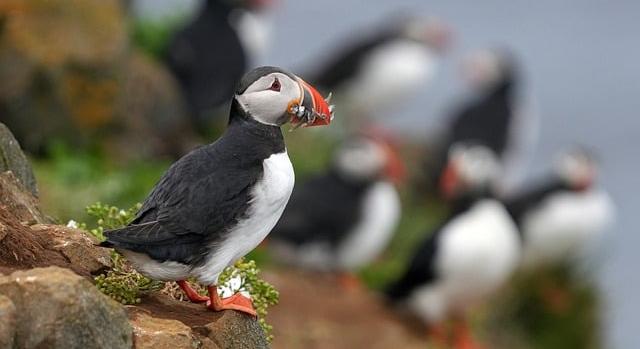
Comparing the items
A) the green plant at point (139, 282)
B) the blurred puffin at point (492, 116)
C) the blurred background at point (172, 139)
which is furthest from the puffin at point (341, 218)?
the green plant at point (139, 282)

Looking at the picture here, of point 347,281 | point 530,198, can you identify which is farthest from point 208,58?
point 530,198

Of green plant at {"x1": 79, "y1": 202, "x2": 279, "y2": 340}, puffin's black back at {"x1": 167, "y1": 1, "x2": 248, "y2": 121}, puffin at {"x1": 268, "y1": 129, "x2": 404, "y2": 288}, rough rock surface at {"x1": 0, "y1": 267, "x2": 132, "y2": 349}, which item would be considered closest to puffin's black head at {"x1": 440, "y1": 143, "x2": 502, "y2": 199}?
puffin at {"x1": 268, "y1": 129, "x2": 404, "y2": 288}

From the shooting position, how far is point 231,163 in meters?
4.57

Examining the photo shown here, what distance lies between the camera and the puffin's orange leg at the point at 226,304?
14.8ft

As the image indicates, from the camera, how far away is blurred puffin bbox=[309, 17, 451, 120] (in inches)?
632

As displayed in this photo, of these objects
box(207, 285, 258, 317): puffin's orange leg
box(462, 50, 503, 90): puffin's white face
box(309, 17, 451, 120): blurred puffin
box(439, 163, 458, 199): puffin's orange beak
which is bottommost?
box(207, 285, 258, 317): puffin's orange leg

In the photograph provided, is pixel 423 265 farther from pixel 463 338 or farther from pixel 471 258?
pixel 463 338

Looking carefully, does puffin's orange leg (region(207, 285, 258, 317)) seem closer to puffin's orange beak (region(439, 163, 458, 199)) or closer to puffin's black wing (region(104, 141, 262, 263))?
puffin's black wing (region(104, 141, 262, 263))

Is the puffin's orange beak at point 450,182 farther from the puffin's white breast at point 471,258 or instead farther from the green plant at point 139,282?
the green plant at point 139,282

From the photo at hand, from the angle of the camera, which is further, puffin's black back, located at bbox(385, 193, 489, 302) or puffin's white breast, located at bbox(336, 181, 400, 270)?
puffin's white breast, located at bbox(336, 181, 400, 270)

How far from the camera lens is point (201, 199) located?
14.6 feet

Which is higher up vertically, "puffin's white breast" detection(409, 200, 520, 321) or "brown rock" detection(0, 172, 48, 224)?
"puffin's white breast" detection(409, 200, 520, 321)

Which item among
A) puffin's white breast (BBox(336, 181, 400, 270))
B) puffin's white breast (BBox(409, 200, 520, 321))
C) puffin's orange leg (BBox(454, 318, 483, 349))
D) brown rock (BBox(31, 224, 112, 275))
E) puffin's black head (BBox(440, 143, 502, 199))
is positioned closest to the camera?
brown rock (BBox(31, 224, 112, 275))

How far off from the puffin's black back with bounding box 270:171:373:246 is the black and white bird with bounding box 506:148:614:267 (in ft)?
6.01
